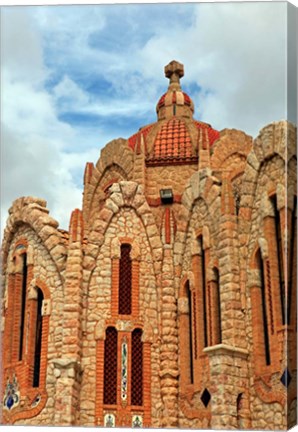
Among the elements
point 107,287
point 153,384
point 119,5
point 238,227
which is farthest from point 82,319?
point 119,5

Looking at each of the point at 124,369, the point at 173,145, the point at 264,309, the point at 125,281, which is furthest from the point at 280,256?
the point at 173,145

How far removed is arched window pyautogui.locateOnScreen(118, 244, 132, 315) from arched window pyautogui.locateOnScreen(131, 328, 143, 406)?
19.8 inches

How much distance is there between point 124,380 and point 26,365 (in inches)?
79.6

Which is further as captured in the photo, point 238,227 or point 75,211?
point 75,211

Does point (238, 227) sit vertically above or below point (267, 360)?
above

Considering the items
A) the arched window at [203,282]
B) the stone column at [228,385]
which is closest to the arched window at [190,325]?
the arched window at [203,282]

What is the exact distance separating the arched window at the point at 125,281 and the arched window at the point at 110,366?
0.49 meters

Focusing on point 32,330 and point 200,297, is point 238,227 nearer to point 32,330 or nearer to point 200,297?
point 200,297

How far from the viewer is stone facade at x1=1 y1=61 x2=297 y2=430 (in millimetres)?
14188

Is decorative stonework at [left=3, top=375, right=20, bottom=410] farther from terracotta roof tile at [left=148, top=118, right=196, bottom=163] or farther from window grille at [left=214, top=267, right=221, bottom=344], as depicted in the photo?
terracotta roof tile at [left=148, top=118, right=196, bottom=163]

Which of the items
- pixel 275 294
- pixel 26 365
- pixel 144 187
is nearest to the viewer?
pixel 275 294

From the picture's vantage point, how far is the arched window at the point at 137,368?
→ 15.6 m

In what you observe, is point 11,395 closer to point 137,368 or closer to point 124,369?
point 124,369

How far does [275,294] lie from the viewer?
13977 mm
